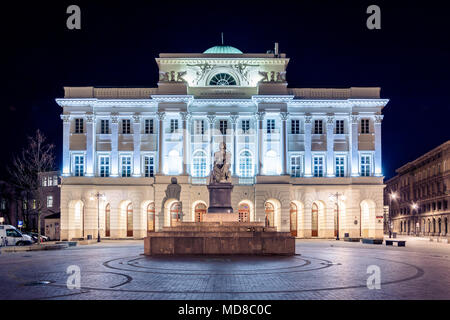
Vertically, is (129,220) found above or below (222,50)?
below

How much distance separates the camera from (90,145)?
61.7m

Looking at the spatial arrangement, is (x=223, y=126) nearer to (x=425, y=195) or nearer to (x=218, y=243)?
(x=218, y=243)

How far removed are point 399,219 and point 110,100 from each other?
75455 mm

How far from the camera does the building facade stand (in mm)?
76500

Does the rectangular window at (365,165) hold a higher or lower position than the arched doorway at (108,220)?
higher

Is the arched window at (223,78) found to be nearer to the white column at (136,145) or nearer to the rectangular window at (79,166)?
the white column at (136,145)

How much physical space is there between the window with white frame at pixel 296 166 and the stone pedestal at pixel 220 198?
93.5ft

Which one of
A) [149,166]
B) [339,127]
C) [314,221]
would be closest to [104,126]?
[149,166]

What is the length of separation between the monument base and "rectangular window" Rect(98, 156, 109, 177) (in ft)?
114

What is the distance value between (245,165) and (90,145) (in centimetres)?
1937

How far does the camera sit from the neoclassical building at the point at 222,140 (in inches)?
2393

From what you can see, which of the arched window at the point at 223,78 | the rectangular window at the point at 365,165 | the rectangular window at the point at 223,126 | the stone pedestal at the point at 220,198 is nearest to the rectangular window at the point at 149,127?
the rectangular window at the point at 223,126

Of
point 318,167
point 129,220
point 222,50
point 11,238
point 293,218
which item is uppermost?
point 222,50

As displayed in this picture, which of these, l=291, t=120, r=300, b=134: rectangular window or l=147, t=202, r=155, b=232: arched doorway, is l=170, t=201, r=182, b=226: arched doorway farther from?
l=291, t=120, r=300, b=134: rectangular window
